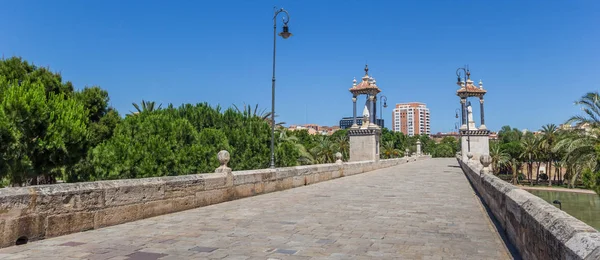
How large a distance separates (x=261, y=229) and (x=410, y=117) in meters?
178

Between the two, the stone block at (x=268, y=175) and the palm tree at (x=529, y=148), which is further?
the palm tree at (x=529, y=148)

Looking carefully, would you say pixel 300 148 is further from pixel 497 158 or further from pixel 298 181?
pixel 497 158

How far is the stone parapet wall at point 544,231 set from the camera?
2644mm

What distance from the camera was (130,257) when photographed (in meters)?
4.63

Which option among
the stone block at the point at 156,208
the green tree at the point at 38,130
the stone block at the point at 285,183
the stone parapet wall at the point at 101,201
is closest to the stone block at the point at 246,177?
the stone parapet wall at the point at 101,201

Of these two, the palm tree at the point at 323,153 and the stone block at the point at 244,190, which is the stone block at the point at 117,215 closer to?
the stone block at the point at 244,190

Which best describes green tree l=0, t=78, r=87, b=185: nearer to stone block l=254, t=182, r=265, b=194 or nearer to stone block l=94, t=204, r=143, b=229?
stone block l=254, t=182, r=265, b=194

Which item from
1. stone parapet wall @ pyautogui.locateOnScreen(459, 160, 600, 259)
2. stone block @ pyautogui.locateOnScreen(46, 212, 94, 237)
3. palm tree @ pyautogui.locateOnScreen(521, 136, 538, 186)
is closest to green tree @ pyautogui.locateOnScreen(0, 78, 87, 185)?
stone block @ pyautogui.locateOnScreen(46, 212, 94, 237)

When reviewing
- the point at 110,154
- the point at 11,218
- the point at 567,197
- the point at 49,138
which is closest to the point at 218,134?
the point at 110,154

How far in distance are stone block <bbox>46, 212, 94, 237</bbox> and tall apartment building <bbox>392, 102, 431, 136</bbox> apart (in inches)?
6942

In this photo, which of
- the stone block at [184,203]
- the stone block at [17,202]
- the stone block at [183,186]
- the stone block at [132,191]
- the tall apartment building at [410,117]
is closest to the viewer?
the stone block at [17,202]

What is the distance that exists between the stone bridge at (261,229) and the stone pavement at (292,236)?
1cm

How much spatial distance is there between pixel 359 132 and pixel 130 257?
27409mm

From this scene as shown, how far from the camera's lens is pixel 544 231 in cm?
343
